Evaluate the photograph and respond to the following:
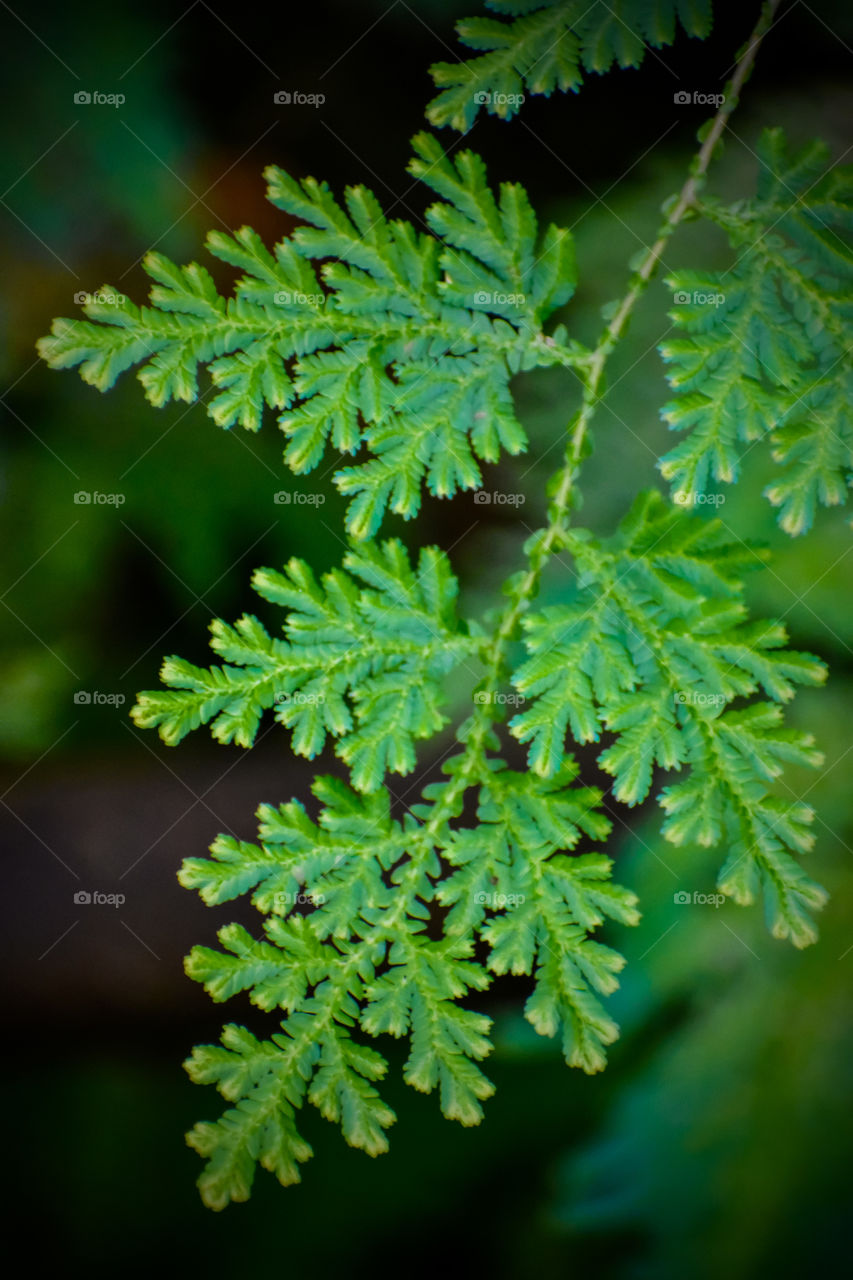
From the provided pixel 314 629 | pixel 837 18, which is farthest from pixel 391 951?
pixel 837 18

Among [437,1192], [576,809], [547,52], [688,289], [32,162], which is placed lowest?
[437,1192]

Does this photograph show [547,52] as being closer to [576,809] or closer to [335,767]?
[576,809]
